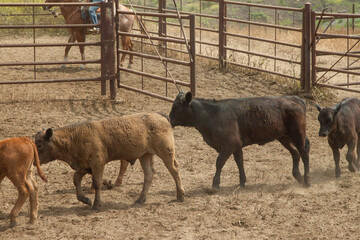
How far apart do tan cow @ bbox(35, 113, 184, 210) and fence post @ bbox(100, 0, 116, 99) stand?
4.40 metres

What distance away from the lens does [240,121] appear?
24.5ft

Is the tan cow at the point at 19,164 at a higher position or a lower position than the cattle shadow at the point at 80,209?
higher

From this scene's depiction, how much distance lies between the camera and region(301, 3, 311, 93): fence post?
448 inches

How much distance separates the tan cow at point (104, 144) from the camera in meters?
6.58

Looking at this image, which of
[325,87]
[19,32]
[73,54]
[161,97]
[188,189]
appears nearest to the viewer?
[188,189]

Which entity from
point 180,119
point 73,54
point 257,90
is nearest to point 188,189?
point 180,119

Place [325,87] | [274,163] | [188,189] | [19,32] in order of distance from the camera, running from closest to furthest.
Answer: [188,189], [274,163], [325,87], [19,32]

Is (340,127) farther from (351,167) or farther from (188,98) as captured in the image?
(188,98)

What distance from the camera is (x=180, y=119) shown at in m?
7.50

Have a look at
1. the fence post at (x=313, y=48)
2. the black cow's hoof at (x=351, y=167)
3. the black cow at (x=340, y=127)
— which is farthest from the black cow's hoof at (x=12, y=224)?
the fence post at (x=313, y=48)

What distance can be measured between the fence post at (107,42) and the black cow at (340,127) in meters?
4.35

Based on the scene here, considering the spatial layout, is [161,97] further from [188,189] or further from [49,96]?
[188,189]

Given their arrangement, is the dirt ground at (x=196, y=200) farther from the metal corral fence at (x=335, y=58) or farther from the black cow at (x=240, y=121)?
the metal corral fence at (x=335, y=58)

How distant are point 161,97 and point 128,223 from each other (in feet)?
16.4
